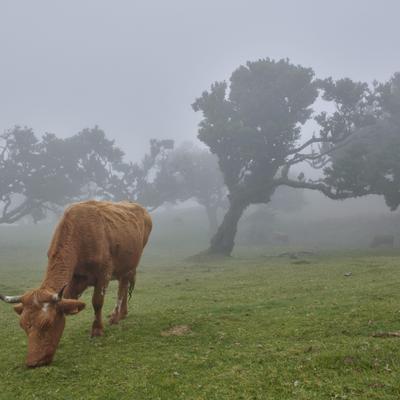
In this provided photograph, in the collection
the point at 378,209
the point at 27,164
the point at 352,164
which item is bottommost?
the point at 378,209

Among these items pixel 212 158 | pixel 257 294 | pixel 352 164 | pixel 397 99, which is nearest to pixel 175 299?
pixel 257 294

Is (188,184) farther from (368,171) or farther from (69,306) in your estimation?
(69,306)

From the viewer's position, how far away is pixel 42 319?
8.16m

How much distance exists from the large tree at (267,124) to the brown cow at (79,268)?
29.6 metres

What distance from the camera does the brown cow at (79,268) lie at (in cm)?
824

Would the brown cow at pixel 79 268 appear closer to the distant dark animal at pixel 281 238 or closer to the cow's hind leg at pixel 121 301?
the cow's hind leg at pixel 121 301

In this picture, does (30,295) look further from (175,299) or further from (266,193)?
(266,193)

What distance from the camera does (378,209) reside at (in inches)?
3031

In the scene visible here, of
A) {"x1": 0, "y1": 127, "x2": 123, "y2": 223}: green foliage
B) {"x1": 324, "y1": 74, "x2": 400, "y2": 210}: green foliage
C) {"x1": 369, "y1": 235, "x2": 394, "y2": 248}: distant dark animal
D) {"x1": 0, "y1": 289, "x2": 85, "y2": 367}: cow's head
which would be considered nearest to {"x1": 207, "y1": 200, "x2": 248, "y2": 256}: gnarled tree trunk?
{"x1": 324, "y1": 74, "x2": 400, "y2": 210}: green foliage

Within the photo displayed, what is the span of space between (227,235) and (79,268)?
3352 centimetres

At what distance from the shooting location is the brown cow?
8242 millimetres

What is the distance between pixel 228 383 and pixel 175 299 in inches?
415

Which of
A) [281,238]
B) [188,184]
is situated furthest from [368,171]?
[188,184]

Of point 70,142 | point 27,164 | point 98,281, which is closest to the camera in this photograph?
point 98,281
